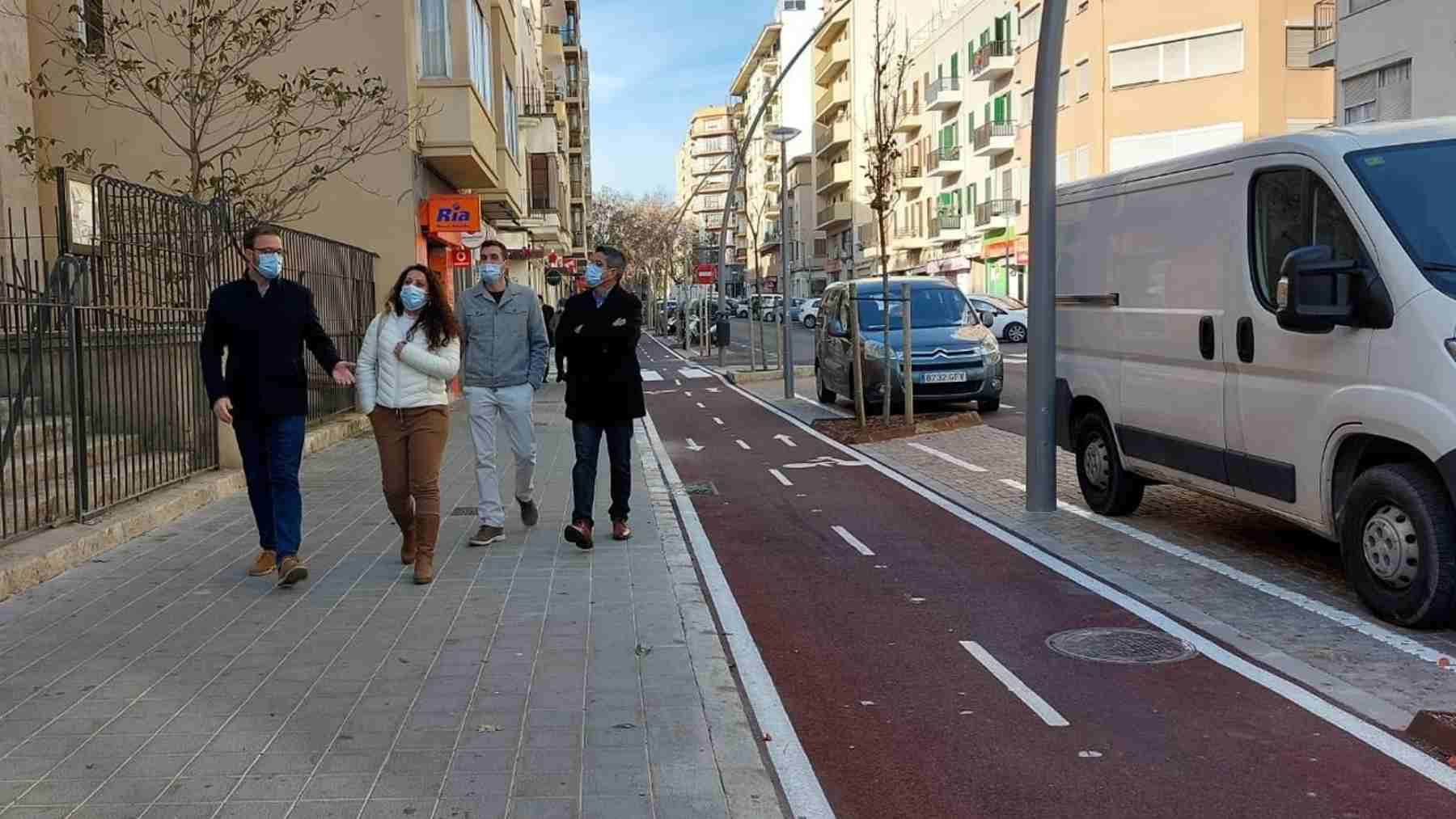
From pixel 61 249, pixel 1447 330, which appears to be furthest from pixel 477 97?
pixel 1447 330

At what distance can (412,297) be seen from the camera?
310 inches

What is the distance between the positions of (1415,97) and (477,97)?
17.5 metres

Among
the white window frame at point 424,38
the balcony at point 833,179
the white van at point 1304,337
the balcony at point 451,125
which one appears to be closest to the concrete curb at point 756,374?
the balcony at point 451,125

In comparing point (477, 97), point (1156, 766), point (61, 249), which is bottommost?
point (1156, 766)

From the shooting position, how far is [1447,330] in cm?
610

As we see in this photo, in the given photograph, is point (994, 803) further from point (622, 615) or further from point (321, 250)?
point (321, 250)

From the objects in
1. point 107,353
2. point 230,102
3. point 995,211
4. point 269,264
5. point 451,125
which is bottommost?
point 107,353

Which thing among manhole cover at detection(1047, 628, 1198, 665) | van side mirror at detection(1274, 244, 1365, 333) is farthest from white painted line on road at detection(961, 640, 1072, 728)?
van side mirror at detection(1274, 244, 1365, 333)

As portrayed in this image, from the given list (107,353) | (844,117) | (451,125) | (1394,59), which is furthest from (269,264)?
(844,117)

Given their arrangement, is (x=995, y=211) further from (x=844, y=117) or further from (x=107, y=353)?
(x=107, y=353)

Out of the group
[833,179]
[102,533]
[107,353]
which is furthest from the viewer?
[833,179]

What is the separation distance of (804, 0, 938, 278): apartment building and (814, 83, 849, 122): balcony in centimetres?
5

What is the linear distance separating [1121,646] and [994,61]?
53690 millimetres

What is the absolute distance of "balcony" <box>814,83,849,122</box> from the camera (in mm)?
82750
